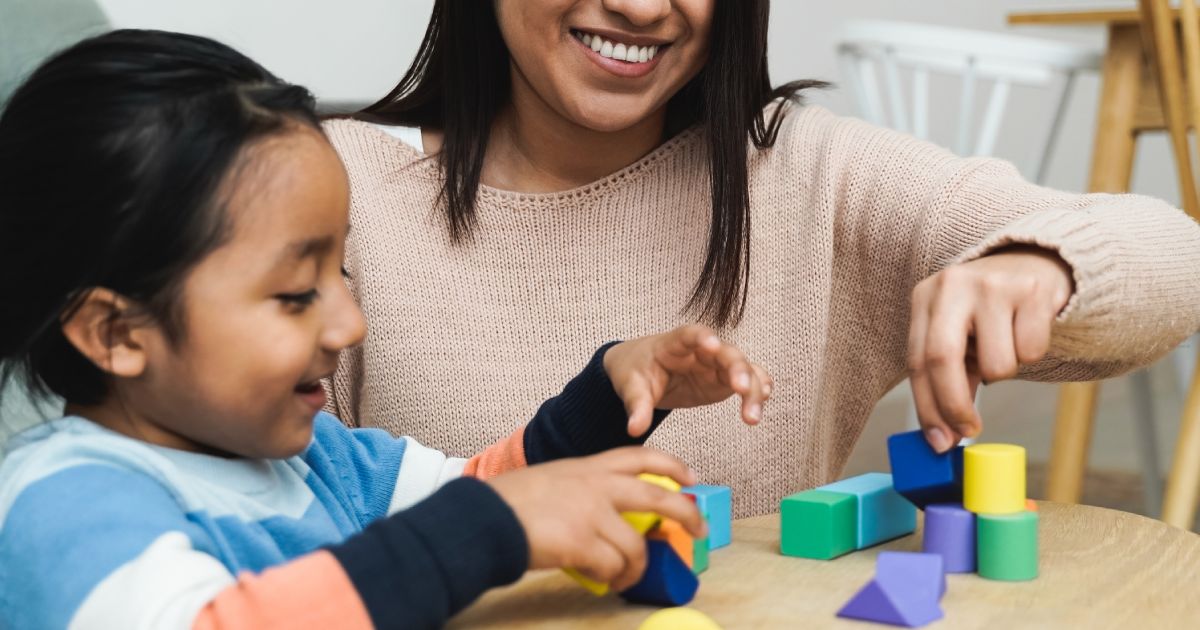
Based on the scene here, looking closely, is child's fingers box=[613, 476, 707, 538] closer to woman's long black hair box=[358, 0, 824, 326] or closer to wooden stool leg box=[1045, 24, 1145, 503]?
woman's long black hair box=[358, 0, 824, 326]

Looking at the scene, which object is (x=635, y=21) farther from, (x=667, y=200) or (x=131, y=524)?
(x=131, y=524)

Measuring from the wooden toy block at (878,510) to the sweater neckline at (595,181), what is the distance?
542 millimetres

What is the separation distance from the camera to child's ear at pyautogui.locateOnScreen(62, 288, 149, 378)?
2.52ft

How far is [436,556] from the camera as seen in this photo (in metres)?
0.67

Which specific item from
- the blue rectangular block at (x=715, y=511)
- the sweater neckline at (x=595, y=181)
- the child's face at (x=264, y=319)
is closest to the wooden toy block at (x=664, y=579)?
the blue rectangular block at (x=715, y=511)

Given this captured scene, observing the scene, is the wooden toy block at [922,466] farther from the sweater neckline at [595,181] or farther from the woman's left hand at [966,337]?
the sweater neckline at [595,181]

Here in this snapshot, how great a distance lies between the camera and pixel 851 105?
12.3 ft

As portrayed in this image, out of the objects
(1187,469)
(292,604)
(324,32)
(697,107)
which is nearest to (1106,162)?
(1187,469)

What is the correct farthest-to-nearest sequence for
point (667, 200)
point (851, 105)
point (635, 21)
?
point (851, 105)
point (667, 200)
point (635, 21)

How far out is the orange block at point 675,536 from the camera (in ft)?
2.44

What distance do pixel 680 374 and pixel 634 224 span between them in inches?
18.1

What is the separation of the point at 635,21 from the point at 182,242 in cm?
57

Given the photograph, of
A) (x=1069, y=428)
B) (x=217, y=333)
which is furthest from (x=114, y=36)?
(x=1069, y=428)

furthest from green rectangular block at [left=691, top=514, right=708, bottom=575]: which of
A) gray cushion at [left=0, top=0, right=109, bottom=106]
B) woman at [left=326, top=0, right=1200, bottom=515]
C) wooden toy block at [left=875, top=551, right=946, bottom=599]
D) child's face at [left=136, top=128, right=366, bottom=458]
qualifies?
gray cushion at [left=0, top=0, right=109, bottom=106]
